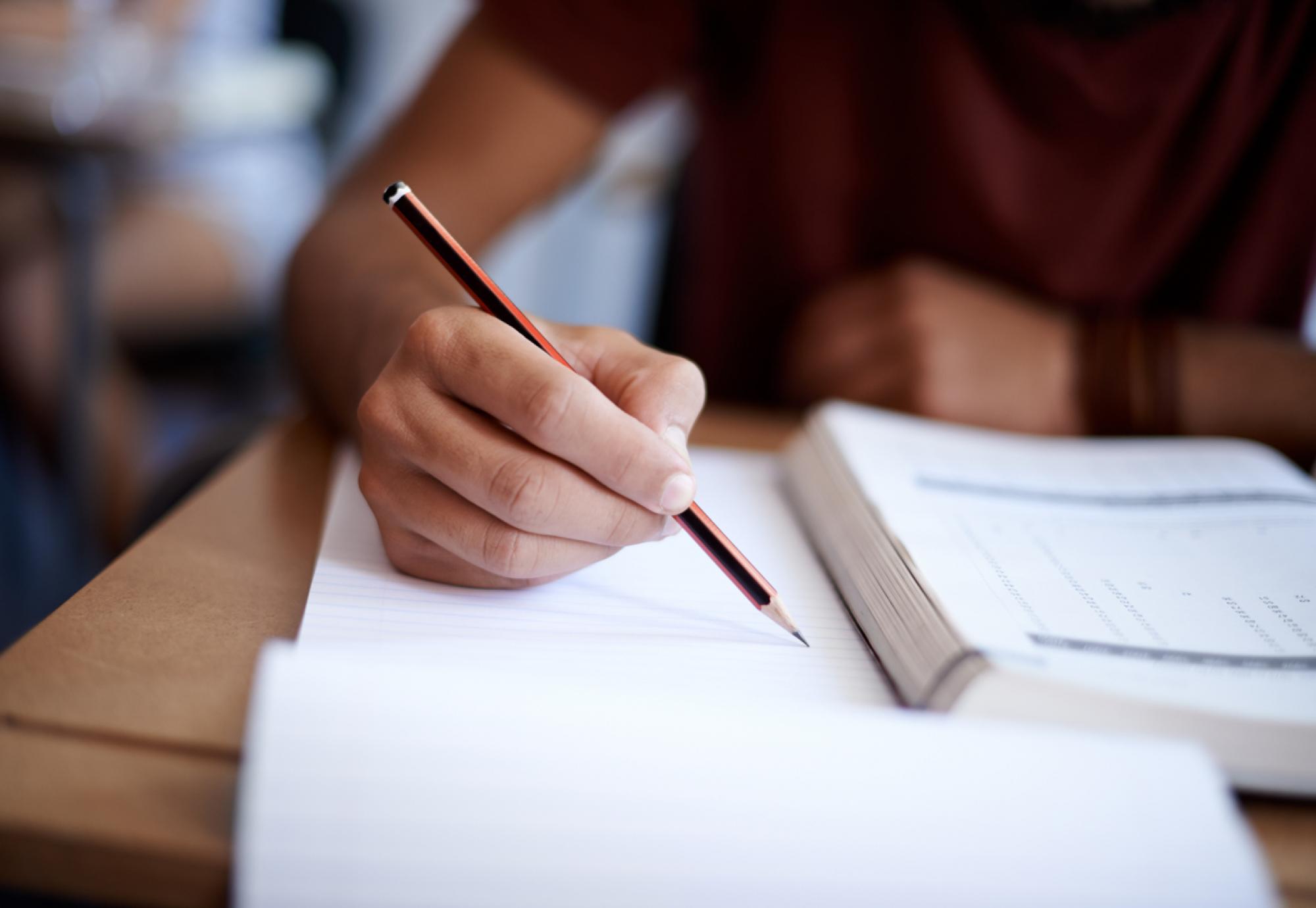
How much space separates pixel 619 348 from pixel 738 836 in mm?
224

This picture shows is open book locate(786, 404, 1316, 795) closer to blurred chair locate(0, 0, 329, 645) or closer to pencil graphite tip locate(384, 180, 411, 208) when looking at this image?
pencil graphite tip locate(384, 180, 411, 208)

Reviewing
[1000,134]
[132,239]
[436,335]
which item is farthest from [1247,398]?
[132,239]

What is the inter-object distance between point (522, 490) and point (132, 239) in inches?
61.3

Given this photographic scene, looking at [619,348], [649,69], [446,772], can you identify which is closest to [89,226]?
[649,69]

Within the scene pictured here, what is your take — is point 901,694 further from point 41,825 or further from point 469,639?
point 41,825

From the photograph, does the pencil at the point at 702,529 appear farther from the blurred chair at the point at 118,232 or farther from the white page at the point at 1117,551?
the blurred chair at the point at 118,232

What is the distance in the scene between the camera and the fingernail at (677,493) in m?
→ 0.36

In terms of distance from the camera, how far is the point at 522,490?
0.36 meters

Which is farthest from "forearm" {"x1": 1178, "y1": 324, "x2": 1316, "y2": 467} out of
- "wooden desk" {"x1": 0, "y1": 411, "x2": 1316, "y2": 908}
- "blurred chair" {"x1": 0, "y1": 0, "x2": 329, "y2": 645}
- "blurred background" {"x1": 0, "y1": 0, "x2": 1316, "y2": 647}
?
"blurred chair" {"x1": 0, "y1": 0, "x2": 329, "y2": 645}

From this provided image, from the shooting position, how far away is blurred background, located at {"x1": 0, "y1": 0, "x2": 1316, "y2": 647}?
1221mm

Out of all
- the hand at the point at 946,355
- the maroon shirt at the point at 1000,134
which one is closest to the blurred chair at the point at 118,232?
the maroon shirt at the point at 1000,134

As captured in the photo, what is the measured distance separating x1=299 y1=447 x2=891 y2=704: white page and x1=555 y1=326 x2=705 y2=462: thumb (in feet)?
0.22

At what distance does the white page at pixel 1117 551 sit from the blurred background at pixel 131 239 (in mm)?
501

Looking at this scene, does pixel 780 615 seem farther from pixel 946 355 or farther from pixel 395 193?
pixel 946 355
